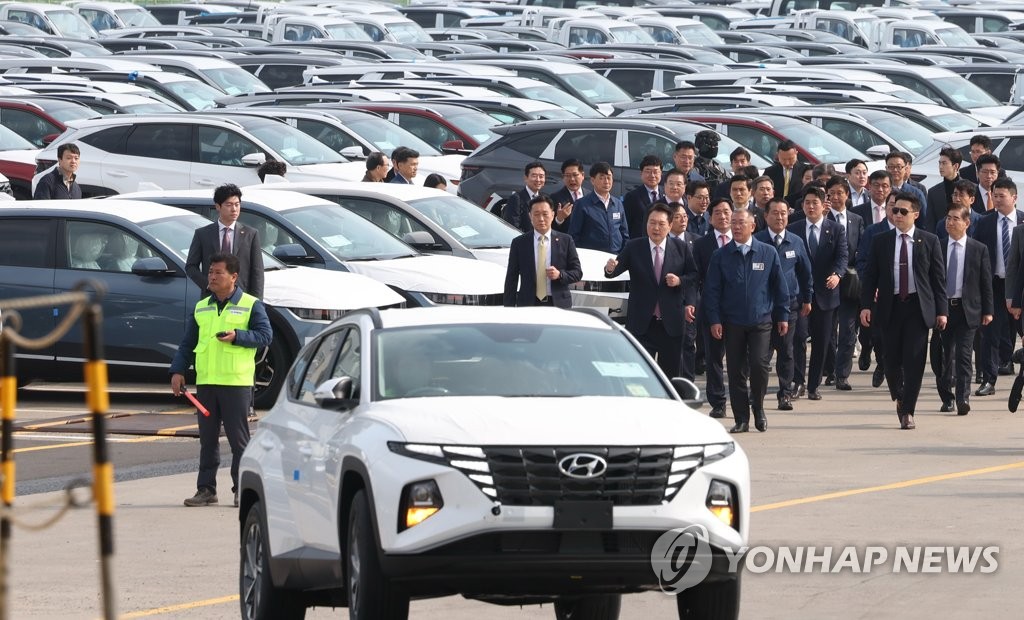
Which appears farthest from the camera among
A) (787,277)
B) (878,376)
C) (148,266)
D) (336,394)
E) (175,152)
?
(175,152)

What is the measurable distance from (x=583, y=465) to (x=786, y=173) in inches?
567

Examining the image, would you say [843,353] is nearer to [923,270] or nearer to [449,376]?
[923,270]

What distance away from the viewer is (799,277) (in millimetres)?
17766

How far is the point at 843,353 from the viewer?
19016 millimetres

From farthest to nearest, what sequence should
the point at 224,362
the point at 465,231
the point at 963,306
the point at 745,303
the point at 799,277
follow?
the point at 465,231 → the point at 799,277 → the point at 963,306 → the point at 745,303 → the point at 224,362

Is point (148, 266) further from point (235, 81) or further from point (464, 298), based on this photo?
point (235, 81)

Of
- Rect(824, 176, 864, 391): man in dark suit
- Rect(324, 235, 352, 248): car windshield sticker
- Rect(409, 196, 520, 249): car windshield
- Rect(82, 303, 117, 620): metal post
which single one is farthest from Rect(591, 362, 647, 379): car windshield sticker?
Rect(409, 196, 520, 249): car windshield

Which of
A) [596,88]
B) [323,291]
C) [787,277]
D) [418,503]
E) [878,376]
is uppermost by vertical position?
[418,503]

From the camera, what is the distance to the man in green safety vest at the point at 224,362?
12953 mm

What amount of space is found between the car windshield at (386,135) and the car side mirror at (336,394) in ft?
60.2

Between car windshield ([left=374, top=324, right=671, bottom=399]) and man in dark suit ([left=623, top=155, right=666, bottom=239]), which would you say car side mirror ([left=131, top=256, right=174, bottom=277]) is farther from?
car windshield ([left=374, top=324, right=671, bottom=399])

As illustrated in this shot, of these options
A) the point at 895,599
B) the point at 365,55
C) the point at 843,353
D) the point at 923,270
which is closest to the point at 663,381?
the point at 895,599

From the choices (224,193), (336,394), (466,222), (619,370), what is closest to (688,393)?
(619,370)

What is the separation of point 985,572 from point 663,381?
2.18 meters
